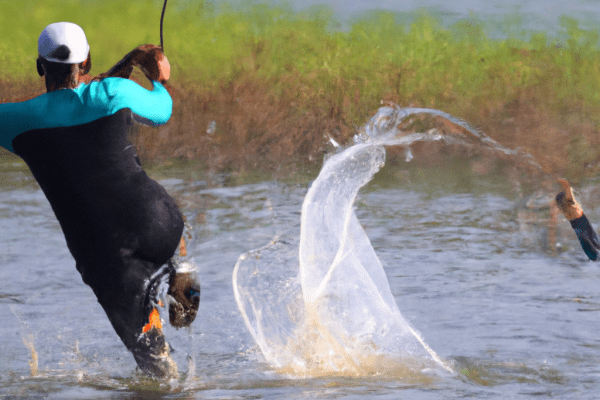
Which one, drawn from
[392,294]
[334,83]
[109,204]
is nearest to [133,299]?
[109,204]

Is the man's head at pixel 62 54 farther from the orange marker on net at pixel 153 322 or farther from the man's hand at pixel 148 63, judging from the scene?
the orange marker on net at pixel 153 322

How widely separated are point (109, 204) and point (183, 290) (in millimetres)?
554

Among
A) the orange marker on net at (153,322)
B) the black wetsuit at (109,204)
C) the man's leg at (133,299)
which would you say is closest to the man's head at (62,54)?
the black wetsuit at (109,204)

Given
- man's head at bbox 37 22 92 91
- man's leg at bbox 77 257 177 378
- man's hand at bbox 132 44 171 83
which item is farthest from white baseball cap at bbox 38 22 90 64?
man's leg at bbox 77 257 177 378

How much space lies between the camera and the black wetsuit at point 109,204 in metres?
3.37

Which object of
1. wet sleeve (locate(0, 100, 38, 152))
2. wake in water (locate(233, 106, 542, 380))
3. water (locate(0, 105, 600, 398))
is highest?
wet sleeve (locate(0, 100, 38, 152))

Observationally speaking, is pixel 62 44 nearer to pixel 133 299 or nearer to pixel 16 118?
pixel 16 118

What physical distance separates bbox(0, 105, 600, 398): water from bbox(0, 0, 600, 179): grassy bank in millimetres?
1073

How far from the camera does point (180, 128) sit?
11398 mm

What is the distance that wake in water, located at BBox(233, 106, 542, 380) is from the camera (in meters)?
4.22

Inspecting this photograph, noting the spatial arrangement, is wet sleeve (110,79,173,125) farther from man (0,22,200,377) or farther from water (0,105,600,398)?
water (0,105,600,398)

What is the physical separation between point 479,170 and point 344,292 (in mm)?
6796

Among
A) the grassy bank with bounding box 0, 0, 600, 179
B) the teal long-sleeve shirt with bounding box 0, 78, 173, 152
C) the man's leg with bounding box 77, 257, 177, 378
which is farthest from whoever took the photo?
the grassy bank with bounding box 0, 0, 600, 179

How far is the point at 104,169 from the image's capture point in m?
3.41
